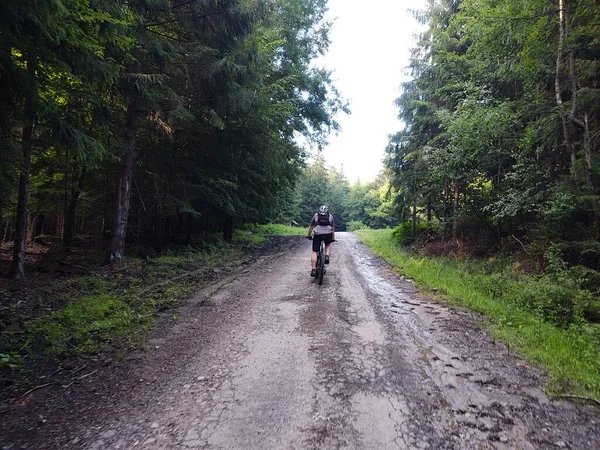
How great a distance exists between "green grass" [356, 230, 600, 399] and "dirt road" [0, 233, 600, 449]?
0.30 metres

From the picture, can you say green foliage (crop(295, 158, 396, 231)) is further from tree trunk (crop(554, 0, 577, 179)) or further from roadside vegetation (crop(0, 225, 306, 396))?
roadside vegetation (crop(0, 225, 306, 396))

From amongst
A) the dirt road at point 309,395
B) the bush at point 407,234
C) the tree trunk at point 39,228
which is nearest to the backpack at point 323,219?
the dirt road at point 309,395

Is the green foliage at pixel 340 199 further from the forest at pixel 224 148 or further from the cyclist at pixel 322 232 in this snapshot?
the cyclist at pixel 322 232

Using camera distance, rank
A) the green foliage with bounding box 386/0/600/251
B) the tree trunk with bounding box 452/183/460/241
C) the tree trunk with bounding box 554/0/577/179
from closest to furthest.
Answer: the green foliage with bounding box 386/0/600/251 < the tree trunk with bounding box 554/0/577/179 < the tree trunk with bounding box 452/183/460/241

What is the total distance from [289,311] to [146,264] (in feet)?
19.0

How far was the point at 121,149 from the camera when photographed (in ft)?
30.4

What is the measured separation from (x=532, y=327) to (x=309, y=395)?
3782 millimetres

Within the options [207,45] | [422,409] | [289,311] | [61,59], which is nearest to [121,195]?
[207,45]

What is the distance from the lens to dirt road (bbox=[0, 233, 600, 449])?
8.44 feet

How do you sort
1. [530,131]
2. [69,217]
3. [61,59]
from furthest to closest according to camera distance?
[69,217] → [530,131] → [61,59]

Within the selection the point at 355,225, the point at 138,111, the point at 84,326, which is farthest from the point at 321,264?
the point at 355,225

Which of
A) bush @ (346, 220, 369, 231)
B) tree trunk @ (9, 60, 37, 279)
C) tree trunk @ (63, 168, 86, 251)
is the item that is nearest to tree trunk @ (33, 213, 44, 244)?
tree trunk @ (63, 168, 86, 251)

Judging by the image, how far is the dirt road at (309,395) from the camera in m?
2.57

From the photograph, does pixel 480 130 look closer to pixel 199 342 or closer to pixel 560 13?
pixel 560 13
